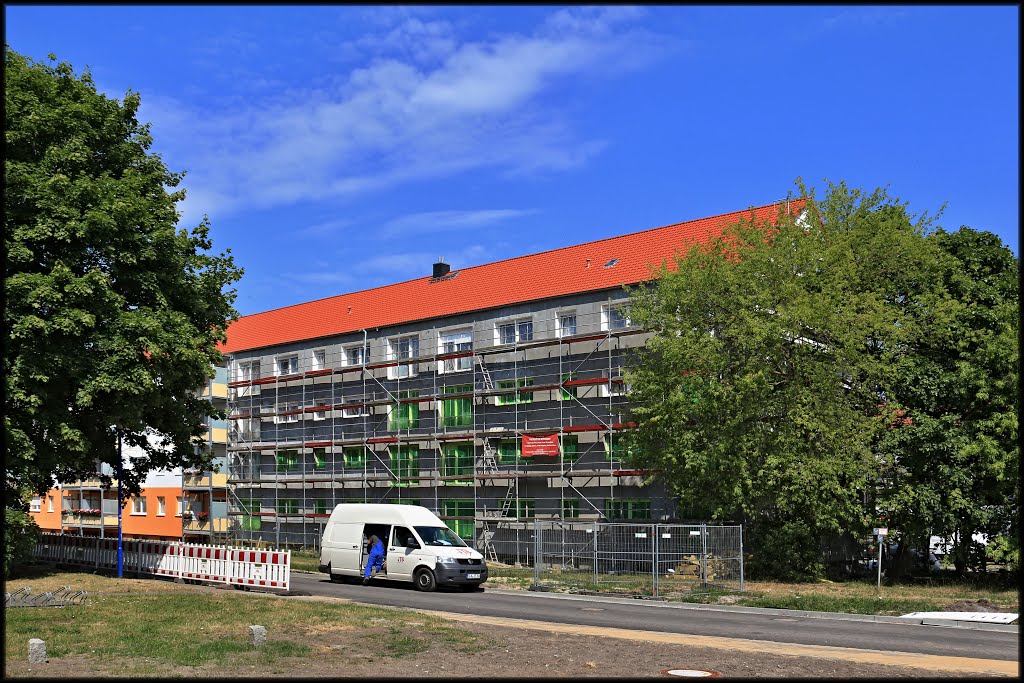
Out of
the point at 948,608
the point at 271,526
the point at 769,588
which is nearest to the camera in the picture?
the point at 948,608

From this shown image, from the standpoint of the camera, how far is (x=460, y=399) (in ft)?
141

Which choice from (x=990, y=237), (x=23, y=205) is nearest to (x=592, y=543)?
(x=990, y=237)

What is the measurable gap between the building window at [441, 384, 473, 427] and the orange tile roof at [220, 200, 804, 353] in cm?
336

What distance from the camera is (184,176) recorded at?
30.6m

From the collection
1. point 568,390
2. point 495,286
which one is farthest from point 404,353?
point 568,390

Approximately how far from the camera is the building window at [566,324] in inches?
1567

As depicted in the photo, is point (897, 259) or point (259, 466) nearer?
point (897, 259)

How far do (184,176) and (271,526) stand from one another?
24.6 metres

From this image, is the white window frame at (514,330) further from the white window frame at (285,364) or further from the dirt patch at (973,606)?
the dirt patch at (973,606)

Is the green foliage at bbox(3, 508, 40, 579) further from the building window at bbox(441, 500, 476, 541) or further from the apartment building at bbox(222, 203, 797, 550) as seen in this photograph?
the building window at bbox(441, 500, 476, 541)

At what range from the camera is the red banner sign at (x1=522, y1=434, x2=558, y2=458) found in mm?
38219

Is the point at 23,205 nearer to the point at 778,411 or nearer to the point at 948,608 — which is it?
the point at 778,411

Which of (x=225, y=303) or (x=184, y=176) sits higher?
(x=184, y=176)

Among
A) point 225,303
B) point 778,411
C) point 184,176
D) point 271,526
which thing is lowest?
point 271,526
